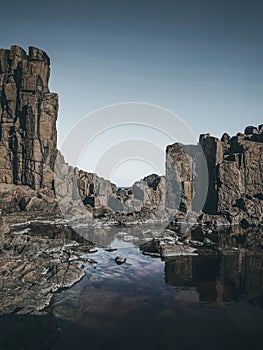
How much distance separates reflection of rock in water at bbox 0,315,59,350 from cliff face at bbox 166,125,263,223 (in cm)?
9614

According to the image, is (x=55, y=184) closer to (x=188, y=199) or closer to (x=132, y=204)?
(x=132, y=204)

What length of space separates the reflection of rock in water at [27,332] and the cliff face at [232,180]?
315 ft

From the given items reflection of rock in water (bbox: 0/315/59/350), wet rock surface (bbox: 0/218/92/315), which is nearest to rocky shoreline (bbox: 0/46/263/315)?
wet rock surface (bbox: 0/218/92/315)

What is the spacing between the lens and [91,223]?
108000mm

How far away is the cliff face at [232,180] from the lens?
12253cm

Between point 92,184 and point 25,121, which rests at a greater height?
point 25,121

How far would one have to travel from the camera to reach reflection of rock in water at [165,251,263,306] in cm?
4265

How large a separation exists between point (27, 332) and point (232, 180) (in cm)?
11635

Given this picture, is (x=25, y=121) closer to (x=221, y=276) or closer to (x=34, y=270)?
(x=34, y=270)

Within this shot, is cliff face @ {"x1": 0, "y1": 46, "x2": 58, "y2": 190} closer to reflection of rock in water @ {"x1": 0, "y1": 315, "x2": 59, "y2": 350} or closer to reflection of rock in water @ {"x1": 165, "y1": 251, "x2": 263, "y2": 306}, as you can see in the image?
reflection of rock in water @ {"x1": 165, "y1": 251, "x2": 263, "y2": 306}

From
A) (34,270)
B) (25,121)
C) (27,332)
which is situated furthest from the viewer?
(25,121)

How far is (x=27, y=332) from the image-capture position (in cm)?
2923

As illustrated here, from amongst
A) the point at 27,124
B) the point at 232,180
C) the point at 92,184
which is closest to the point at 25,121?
the point at 27,124

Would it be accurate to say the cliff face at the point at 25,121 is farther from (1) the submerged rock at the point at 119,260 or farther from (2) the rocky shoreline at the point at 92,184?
(1) the submerged rock at the point at 119,260
